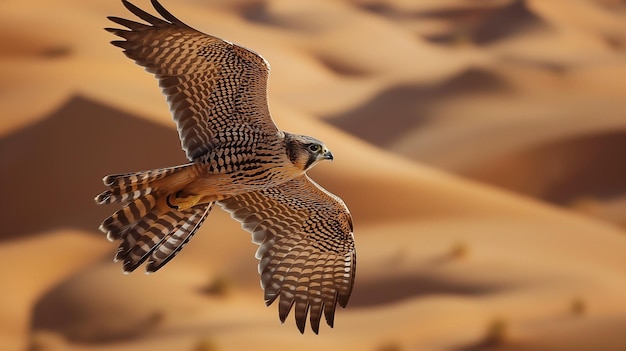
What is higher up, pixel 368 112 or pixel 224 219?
pixel 224 219

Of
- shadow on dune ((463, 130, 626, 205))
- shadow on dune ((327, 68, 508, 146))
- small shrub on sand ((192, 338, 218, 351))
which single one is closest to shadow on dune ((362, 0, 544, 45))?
shadow on dune ((327, 68, 508, 146))

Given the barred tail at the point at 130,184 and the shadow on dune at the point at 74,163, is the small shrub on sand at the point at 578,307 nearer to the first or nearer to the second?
the shadow on dune at the point at 74,163

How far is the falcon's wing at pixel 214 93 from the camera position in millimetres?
6051

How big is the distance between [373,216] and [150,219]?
11.4 meters

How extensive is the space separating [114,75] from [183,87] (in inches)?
625

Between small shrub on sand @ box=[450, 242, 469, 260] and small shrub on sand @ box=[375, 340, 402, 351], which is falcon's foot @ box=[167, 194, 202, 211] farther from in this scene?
small shrub on sand @ box=[450, 242, 469, 260]

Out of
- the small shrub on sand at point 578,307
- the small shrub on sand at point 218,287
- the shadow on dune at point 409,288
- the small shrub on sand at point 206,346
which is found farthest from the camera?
the small shrub on sand at point 218,287

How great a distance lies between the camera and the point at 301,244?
7.11 meters

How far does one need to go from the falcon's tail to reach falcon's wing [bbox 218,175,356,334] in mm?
764

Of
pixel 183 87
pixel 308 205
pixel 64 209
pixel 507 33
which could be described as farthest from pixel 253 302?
pixel 507 33

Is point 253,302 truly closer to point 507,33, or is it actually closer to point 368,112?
point 368,112

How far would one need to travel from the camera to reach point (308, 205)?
22.9 ft

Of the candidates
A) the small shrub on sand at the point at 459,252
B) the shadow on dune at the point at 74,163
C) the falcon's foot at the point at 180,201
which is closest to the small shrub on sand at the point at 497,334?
the small shrub on sand at the point at 459,252

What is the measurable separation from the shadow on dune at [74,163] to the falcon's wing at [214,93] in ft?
35.1
